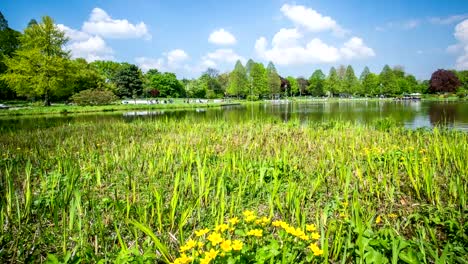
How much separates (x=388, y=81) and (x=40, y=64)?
10087 centimetres

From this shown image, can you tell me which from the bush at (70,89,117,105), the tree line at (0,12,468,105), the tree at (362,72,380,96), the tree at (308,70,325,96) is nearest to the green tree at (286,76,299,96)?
the tree line at (0,12,468,105)

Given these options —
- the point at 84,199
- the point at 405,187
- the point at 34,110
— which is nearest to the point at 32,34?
the point at 34,110

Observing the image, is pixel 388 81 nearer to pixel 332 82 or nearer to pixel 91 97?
pixel 332 82

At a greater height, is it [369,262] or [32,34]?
[32,34]

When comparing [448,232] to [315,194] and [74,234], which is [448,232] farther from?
[74,234]

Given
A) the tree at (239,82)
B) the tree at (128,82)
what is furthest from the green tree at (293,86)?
the tree at (128,82)

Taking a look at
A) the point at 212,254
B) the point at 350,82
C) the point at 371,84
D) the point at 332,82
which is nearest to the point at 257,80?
the point at 332,82

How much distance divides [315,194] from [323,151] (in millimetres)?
2468

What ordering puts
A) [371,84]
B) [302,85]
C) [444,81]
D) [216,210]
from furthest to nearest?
[302,85], [371,84], [444,81], [216,210]

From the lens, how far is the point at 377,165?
16.8 ft

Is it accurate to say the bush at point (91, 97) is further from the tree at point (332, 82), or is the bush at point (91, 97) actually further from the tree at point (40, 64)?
the tree at point (332, 82)

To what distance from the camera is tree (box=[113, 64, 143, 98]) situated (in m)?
63.9

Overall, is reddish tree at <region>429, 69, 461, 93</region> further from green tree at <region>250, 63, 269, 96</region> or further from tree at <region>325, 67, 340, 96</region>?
green tree at <region>250, 63, 269, 96</region>

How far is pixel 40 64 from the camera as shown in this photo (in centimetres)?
3616
